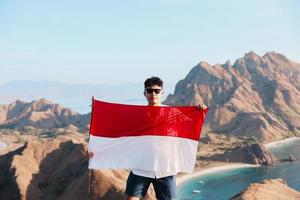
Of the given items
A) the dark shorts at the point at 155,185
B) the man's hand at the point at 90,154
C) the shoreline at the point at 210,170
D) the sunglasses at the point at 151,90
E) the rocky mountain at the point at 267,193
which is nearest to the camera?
the dark shorts at the point at 155,185

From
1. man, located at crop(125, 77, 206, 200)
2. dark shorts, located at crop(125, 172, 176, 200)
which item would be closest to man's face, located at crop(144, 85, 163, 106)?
man, located at crop(125, 77, 206, 200)

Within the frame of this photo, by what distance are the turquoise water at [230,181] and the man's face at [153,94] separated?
380ft

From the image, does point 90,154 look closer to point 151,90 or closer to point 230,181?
point 151,90

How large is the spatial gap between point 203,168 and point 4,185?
87.8m

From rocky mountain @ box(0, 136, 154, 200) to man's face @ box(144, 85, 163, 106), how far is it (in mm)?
61784

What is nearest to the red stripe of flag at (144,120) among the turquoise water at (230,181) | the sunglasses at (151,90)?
the sunglasses at (151,90)

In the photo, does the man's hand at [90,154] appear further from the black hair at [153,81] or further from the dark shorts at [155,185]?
the black hair at [153,81]

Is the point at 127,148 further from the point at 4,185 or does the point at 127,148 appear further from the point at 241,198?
the point at 4,185

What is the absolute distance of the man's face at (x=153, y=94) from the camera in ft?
36.6

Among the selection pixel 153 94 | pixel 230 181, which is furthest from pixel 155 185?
pixel 230 181

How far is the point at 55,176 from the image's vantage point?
101 m

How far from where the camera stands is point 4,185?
94.7 metres

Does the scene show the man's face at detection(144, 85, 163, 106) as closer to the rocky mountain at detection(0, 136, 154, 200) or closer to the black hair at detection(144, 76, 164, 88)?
the black hair at detection(144, 76, 164, 88)

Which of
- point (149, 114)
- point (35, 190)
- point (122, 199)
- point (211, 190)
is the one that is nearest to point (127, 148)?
point (149, 114)
